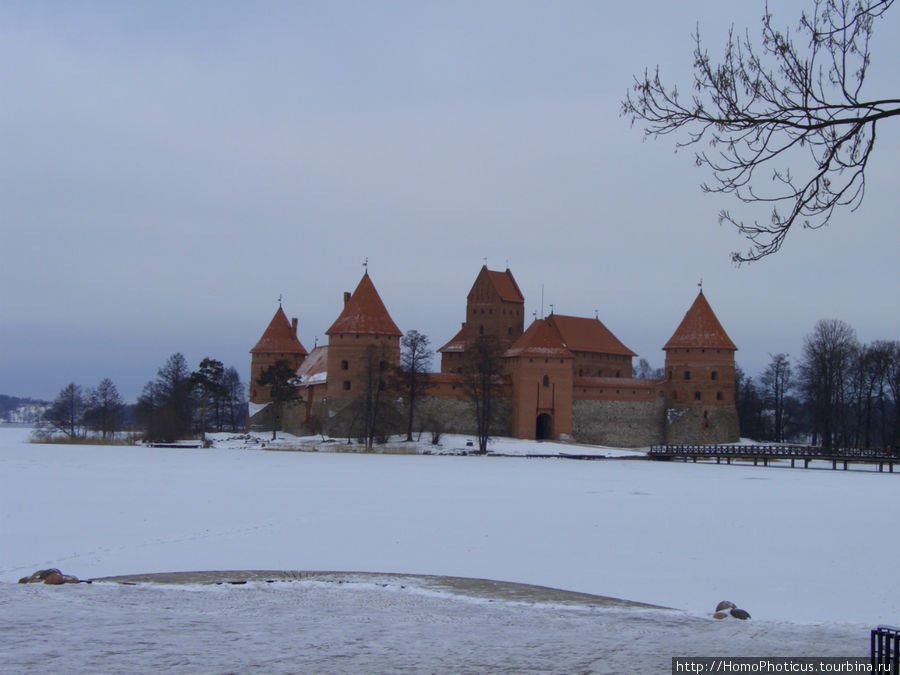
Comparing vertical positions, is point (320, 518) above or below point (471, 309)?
below

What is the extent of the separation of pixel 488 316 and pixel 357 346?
9.39 metres

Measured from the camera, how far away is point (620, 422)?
46.2m

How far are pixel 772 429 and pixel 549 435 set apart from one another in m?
19.9

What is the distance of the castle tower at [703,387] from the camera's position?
46188 mm

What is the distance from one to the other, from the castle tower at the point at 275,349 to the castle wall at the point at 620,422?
17.5m

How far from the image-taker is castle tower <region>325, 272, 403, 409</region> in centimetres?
4384

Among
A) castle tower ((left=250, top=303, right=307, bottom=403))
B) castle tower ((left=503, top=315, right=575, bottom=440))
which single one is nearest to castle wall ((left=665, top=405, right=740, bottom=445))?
castle tower ((left=503, top=315, right=575, bottom=440))

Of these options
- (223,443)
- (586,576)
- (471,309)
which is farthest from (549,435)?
(586,576)

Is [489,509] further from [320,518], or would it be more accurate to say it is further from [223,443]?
[223,443]

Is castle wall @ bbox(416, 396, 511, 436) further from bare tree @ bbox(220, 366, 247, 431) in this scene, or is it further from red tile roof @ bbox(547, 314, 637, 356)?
bare tree @ bbox(220, 366, 247, 431)

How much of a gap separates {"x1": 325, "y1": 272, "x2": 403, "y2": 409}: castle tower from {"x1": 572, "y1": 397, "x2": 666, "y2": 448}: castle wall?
30.8ft

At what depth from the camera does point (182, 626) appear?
23.7ft

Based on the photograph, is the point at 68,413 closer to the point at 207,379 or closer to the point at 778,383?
the point at 207,379

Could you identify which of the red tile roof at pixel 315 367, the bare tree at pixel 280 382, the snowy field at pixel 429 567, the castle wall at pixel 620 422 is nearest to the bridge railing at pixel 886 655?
the snowy field at pixel 429 567
